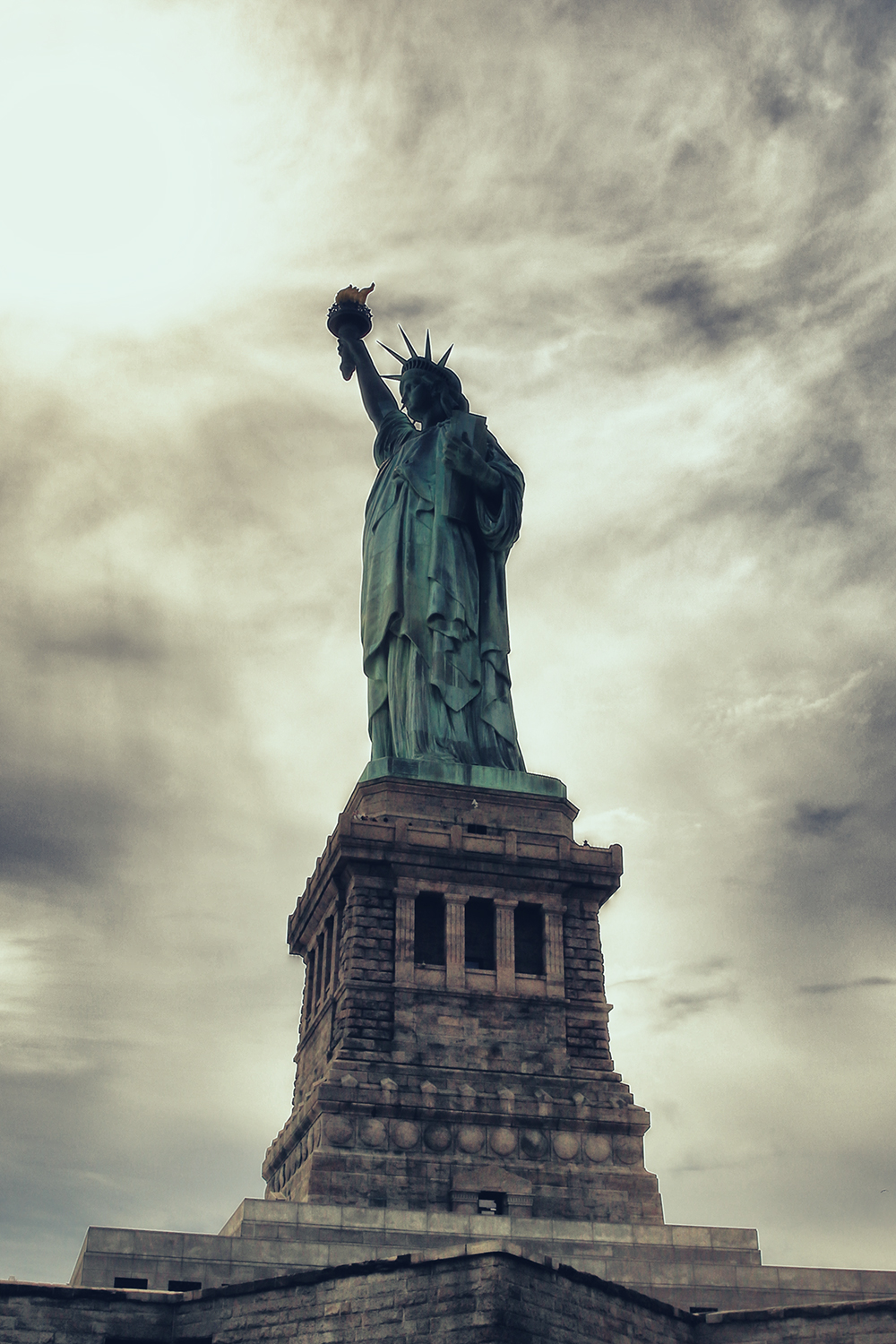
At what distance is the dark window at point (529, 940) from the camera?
100 feet

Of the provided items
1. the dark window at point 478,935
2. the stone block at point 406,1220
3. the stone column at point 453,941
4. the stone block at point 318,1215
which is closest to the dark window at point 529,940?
the dark window at point 478,935

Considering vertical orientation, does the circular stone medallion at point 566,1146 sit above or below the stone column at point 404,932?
below

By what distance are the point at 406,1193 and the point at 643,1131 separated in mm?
4947

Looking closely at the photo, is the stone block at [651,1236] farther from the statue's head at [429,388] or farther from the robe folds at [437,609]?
the statue's head at [429,388]

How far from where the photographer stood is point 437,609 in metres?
34.5

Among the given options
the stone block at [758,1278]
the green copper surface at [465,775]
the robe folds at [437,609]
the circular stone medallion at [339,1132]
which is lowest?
the stone block at [758,1278]

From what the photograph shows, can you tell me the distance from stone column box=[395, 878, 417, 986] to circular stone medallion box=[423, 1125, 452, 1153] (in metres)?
2.93

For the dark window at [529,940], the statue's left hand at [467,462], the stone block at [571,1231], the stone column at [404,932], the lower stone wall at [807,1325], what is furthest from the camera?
the statue's left hand at [467,462]

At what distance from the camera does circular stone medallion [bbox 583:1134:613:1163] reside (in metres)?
28.2

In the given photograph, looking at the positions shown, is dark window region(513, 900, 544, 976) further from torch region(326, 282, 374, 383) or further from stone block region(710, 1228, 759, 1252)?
torch region(326, 282, 374, 383)

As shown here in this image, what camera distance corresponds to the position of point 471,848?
30750 mm

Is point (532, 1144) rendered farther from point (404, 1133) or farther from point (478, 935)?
point (478, 935)

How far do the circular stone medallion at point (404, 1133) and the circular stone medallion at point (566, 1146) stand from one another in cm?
267

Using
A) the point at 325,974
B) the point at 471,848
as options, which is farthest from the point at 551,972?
the point at 325,974
